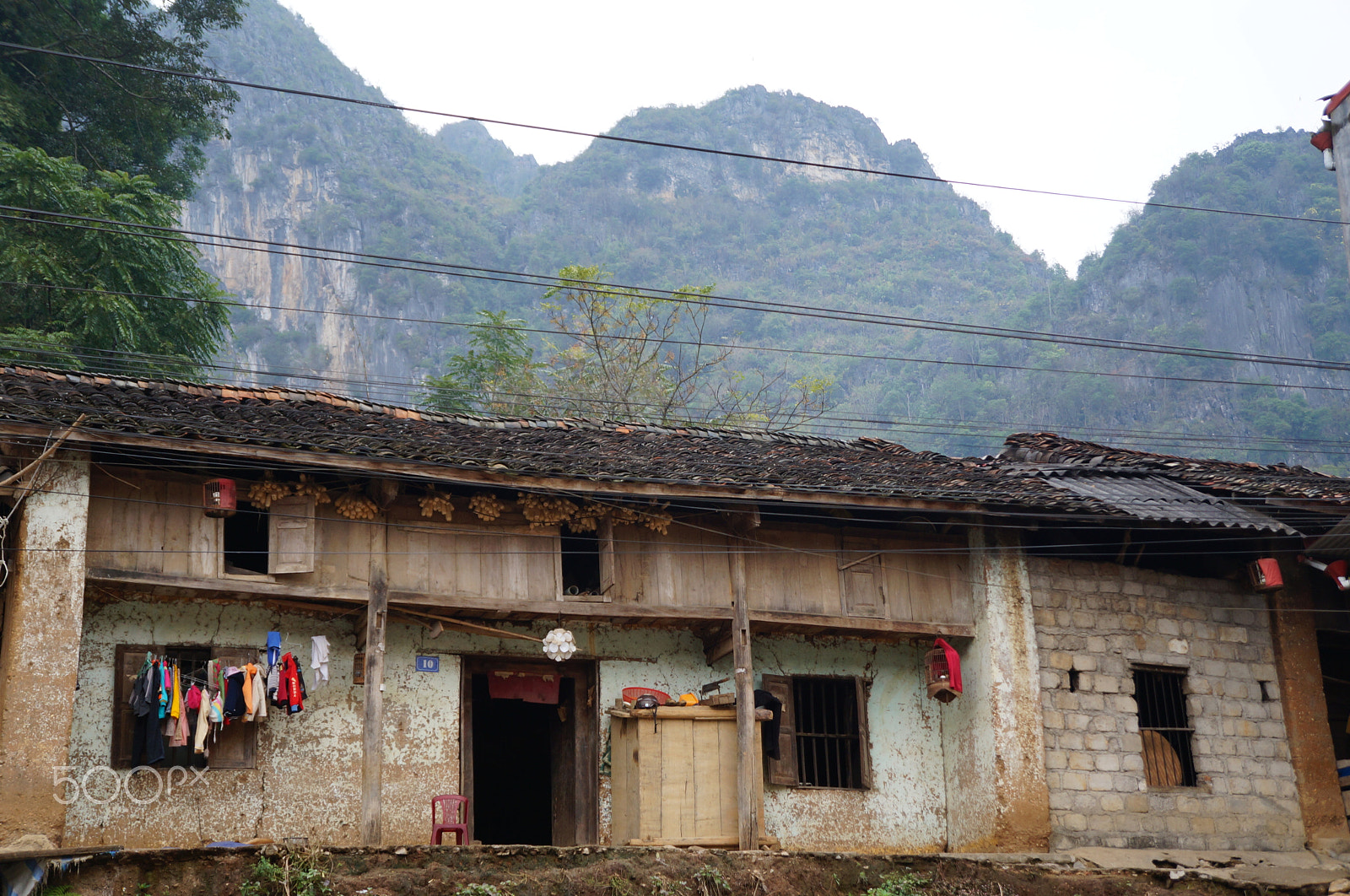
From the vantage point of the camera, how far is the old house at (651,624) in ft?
37.2

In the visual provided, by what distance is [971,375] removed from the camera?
2335 inches

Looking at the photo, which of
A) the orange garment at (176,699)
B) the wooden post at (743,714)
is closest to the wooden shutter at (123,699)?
the orange garment at (176,699)

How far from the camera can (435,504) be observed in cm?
1266

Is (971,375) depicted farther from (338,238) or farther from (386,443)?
(386,443)

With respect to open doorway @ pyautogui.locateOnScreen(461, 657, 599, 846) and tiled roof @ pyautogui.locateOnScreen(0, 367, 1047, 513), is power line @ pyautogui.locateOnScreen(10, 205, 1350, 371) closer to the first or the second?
tiled roof @ pyautogui.locateOnScreen(0, 367, 1047, 513)

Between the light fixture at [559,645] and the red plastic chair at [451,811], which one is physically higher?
the light fixture at [559,645]

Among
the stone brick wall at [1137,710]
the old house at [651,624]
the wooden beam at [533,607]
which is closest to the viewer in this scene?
the old house at [651,624]

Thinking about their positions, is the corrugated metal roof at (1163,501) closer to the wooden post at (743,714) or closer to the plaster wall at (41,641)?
the wooden post at (743,714)

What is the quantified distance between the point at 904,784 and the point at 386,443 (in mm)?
7612

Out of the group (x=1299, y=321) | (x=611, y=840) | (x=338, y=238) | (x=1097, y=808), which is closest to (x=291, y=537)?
(x=611, y=840)

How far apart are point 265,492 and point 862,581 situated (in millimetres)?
6987

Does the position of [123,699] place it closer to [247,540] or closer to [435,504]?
[247,540]

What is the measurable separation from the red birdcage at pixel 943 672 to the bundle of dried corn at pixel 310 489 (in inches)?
289

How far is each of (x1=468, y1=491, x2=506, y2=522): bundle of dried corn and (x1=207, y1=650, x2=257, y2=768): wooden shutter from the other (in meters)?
2.74
